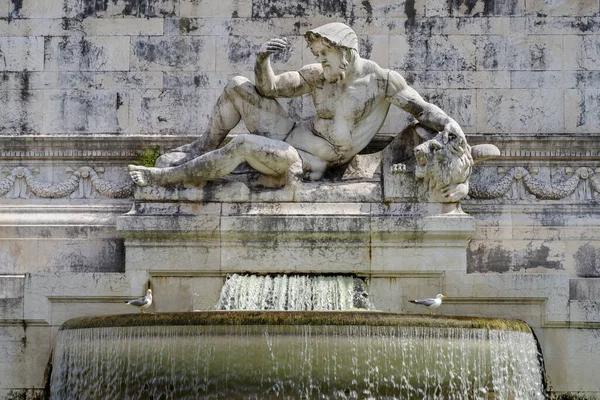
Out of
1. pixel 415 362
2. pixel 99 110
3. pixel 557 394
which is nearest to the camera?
pixel 415 362

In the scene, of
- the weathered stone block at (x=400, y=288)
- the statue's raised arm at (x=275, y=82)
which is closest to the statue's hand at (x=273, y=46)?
the statue's raised arm at (x=275, y=82)

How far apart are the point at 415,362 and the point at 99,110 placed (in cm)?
599

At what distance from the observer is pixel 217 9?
1761cm

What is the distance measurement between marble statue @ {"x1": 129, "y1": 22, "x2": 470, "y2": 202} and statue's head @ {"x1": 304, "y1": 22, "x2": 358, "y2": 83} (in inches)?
0.5

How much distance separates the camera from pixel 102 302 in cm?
1579

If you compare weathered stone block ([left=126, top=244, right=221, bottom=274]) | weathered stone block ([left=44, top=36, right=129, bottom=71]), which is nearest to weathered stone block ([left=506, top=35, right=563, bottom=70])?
weathered stone block ([left=126, top=244, right=221, bottom=274])

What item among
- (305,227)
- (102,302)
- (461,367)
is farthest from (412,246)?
(102,302)

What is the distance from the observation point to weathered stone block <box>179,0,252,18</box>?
17.6 m

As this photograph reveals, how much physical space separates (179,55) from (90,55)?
1.16 meters

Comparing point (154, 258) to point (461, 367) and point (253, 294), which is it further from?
point (461, 367)

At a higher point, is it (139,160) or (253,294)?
(139,160)

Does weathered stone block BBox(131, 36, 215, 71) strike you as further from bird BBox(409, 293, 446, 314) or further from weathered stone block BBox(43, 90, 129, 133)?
bird BBox(409, 293, 446, 314)

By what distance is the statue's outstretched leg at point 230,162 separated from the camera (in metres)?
15.8

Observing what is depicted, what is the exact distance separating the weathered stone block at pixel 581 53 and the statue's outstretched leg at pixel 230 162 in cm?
393
